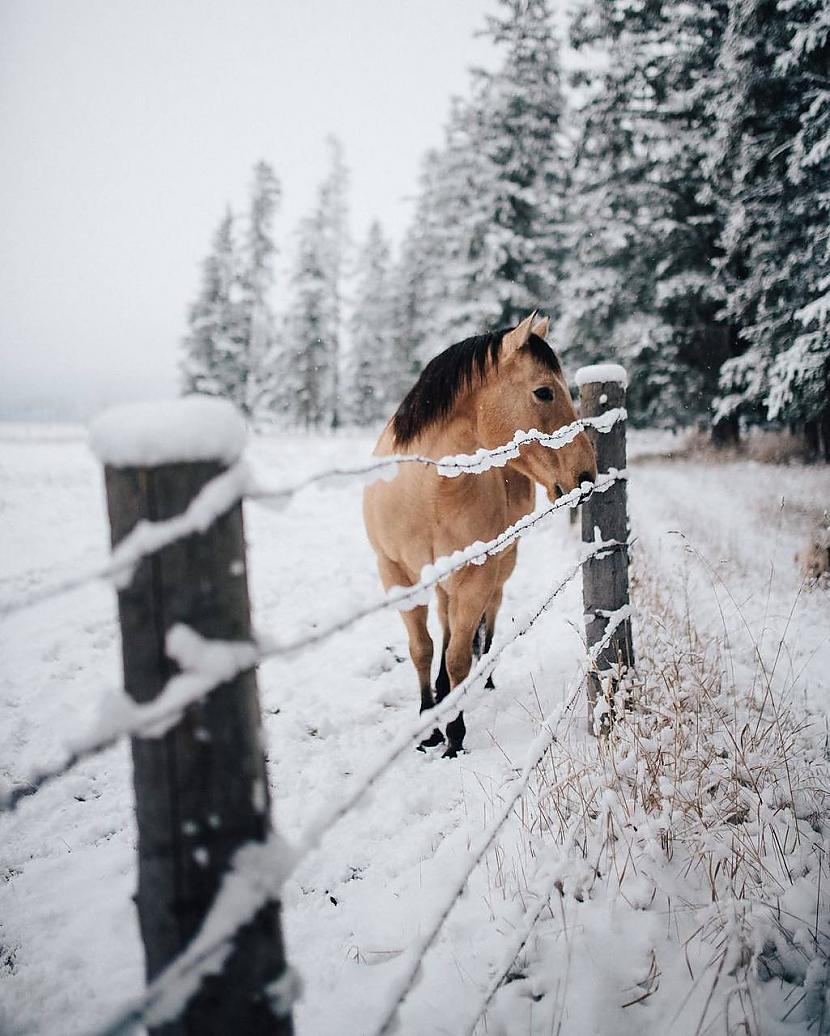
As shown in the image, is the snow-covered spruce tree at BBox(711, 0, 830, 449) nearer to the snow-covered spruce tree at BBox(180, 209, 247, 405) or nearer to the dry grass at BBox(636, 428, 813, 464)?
the dry grass at BBox(636, 428, 813, 464)

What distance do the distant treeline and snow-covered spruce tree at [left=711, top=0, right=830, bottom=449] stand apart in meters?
0.04

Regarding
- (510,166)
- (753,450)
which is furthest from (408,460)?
(510,166)

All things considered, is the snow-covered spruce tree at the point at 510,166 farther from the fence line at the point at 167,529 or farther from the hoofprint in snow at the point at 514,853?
the fence line at the point at 167,529

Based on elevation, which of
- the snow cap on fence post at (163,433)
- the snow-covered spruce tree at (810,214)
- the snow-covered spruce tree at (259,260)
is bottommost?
the snow cap on fence post at (163,433)

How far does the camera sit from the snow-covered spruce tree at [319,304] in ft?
94.7

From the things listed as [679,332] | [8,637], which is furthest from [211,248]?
[8,637]

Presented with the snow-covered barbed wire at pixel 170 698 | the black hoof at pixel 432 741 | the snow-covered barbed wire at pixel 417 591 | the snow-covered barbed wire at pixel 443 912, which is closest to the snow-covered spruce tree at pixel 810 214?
the snow-covered barbed wire at pixel 417 591

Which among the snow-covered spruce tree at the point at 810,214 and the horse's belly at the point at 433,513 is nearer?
the horse's belly at the point at 433,513

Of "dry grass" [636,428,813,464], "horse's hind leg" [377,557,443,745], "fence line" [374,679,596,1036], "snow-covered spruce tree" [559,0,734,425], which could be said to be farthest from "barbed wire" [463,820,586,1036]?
"snow-covered spruce tree" [559,0,734,425]

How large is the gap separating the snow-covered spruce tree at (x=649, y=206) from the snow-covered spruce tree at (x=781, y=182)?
2035 millimetres

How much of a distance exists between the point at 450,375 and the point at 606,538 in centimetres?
120

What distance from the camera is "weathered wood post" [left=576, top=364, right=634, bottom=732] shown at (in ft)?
9.14

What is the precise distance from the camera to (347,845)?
7.97 ft

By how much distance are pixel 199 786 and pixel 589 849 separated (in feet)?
5.78
